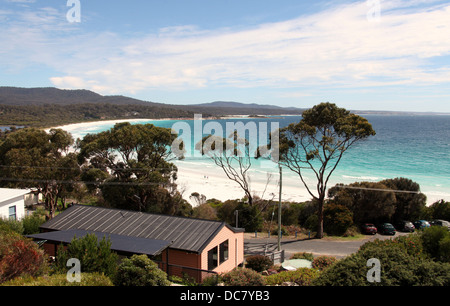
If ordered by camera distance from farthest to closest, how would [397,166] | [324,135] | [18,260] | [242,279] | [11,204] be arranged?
[397,166] → [324,135] → [11,204] → [242,279] → [18,260]

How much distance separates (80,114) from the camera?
171875mm

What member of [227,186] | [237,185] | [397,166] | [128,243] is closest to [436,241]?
[128,243]

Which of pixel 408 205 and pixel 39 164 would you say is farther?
pixel 408 205

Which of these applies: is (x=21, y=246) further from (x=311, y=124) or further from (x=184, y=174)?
(x=184, y=174)

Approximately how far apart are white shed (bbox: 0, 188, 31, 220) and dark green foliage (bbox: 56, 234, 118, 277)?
456 inches

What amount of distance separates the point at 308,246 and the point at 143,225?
14.0 metres

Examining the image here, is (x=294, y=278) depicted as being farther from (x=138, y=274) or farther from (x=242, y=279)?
(x=138, y=274)

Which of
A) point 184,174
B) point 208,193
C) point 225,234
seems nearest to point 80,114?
point 184,174

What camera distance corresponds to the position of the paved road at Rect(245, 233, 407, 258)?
2225 centimetres

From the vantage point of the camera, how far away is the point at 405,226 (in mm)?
30812

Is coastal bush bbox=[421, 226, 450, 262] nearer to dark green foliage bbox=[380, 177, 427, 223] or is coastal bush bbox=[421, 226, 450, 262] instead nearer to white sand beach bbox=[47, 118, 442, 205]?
dark green foliage bbox=[380, 177, 427, 223]

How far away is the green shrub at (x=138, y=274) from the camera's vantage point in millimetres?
9234
